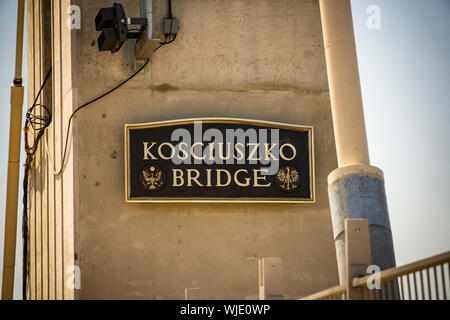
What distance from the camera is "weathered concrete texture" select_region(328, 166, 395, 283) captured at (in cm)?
859

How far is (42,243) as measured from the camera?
15312mm

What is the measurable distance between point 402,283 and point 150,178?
22.2 ft

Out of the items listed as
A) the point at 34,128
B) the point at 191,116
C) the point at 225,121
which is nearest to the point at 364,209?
the point at 225,121

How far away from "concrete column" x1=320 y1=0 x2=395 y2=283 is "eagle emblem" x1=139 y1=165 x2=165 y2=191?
3.76 m

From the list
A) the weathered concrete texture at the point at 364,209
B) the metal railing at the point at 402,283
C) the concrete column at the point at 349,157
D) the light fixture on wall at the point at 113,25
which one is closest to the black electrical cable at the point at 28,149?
the light fixture on wall at the point at 113,25

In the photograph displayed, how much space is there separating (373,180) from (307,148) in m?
4.29

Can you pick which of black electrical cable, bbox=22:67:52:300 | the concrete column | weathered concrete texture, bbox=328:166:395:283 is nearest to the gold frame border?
black electrical cable, bbox=22:67:52:300

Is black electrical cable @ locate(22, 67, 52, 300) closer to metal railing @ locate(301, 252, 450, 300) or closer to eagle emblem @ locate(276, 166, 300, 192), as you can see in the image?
eagle emblem @ locate(276, 166, 300, 192)

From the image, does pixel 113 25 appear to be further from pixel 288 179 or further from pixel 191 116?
pixel 288 179

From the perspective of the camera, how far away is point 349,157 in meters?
9.34

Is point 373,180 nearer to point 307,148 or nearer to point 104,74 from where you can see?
point 307,148

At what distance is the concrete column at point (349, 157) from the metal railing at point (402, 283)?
1448 millimetres
